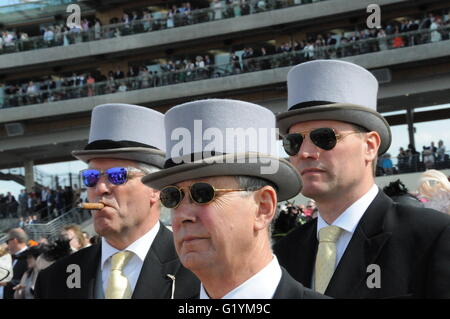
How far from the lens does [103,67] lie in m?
40.2

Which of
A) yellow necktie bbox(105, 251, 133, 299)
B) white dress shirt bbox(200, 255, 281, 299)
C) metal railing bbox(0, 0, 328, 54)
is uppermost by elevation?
metal railing bbox(0, 0, 328, 54)

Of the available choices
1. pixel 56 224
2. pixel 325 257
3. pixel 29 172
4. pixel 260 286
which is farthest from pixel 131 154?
pixel 29 172

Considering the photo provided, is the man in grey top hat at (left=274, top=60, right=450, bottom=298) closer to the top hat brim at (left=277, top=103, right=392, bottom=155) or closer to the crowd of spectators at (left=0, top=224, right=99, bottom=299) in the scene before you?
the top hat brim at (left=277, top=103, right=392, bottom=155)

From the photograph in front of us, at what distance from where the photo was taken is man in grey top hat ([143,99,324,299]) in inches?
117

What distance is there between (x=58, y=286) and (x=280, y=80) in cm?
2977

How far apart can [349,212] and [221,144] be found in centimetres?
130

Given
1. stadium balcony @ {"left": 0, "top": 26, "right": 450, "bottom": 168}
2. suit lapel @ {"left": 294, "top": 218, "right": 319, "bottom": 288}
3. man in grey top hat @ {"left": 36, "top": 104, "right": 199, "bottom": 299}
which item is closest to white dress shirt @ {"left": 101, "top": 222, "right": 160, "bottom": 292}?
man in grey top hat @ {"left": 36, "top": 104, "right": 199, "bottom": 299}

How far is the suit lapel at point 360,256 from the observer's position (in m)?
3.93

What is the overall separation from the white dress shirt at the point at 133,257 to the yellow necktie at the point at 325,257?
1125 millimetres

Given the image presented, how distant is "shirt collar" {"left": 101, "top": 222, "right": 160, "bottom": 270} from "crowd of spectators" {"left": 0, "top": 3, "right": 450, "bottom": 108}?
27136 millimetres

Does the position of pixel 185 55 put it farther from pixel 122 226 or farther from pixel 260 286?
pixel 260 286

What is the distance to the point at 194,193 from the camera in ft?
9.91
